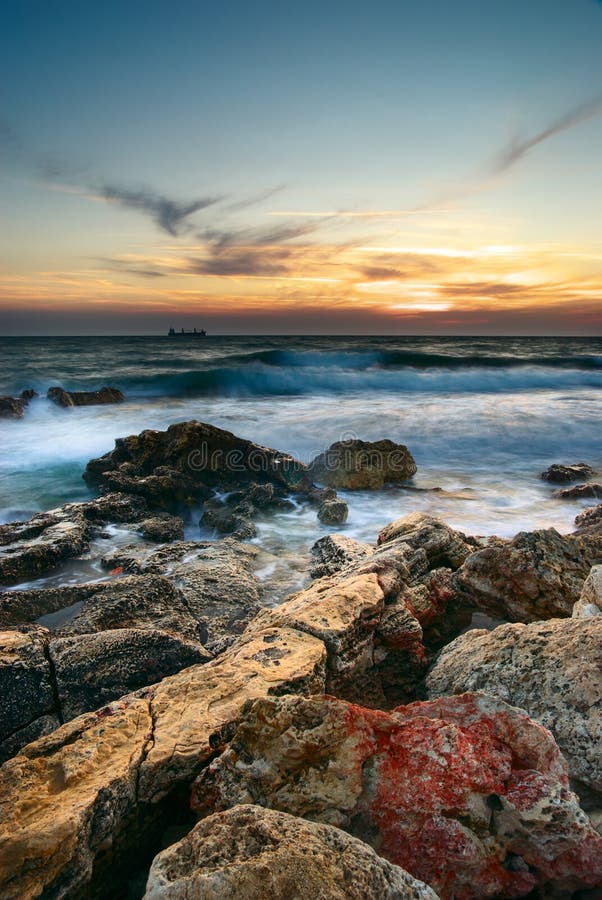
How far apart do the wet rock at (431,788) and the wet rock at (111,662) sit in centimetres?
141

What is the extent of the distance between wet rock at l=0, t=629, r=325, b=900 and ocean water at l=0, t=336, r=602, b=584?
499cm

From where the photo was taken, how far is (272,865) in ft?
5.10

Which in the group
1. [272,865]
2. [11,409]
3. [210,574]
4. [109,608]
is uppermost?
[272,865]

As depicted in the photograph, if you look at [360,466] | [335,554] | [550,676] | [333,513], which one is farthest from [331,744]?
[360,466]

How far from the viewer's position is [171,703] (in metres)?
2.64

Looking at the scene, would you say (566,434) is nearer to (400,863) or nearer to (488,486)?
(488,486)

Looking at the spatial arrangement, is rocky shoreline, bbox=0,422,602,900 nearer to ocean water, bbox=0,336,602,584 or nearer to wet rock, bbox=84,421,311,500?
ocean water, bbox=0,336,602,584

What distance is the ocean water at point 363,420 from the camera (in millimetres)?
10180

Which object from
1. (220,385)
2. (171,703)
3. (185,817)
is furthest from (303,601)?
(220,385)

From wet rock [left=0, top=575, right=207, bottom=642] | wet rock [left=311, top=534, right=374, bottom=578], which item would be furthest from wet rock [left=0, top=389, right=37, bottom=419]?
wet rock [left=311, top=534, right=374, bottom=578]

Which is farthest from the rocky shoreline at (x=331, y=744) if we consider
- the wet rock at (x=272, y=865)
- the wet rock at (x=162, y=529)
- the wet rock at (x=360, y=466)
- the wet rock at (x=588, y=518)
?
the wet rock at (x=360, y=466)

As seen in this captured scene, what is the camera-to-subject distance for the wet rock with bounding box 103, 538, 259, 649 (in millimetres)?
5265

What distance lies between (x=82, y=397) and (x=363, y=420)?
1227 centimetres

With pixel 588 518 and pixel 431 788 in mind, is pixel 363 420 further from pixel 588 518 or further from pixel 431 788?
pixel 431 788
